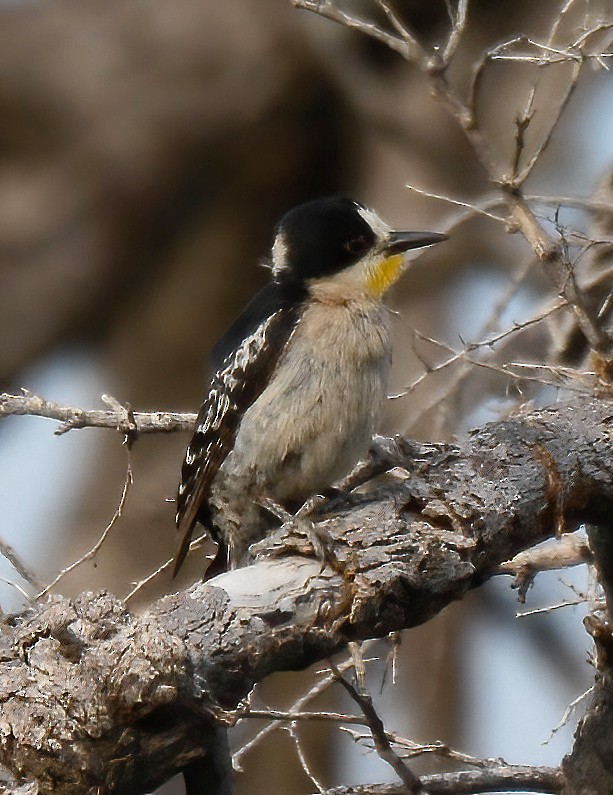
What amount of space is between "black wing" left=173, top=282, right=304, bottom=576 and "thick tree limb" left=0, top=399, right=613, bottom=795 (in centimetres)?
75

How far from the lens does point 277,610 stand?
8.87ft

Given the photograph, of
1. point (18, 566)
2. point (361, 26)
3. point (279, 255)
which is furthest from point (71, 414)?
point (361, 26)

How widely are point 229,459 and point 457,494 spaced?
4.05 feet

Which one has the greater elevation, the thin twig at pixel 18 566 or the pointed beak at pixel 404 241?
the pointed beak at pixel 404 241

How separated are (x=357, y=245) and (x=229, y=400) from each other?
0.81 meters

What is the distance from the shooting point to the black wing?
13.7ft

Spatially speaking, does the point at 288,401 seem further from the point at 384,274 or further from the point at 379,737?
the point at 379,737

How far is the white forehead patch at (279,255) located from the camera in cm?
466

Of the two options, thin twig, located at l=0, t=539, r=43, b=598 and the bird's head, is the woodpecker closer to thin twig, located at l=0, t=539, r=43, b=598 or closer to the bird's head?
the bird's head

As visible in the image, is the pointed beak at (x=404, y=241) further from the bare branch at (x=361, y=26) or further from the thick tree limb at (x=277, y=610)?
the thick tree limb at (x=277, y=610)

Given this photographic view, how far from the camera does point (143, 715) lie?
2.36 m

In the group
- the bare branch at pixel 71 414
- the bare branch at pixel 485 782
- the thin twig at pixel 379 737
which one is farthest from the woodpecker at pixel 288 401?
the thin twig at pixel 379 737

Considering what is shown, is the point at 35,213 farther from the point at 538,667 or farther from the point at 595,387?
the point at 595,387

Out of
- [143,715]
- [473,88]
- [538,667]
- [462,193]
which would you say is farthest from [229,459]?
[462,193]
